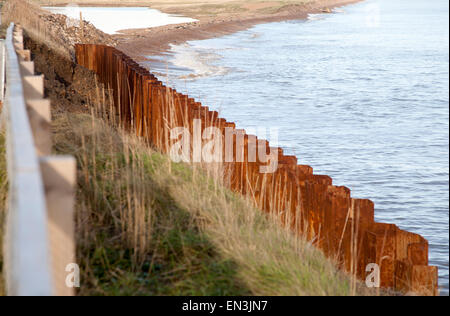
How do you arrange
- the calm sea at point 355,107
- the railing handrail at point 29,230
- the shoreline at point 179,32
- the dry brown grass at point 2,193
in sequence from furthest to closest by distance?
the shoreline at point 179,32
the calm sea at point 355,107
the dry brown grass at point 2,193
the railing handrail at point 29,230

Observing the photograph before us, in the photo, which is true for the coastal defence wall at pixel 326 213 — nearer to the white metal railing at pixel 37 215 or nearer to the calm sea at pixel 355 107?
the calm sea at pixel 355 107

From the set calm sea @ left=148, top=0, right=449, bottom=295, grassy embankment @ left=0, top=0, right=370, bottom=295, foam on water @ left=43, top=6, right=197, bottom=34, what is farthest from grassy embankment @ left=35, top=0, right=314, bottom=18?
grassy embankment @ left=0, top=0, right=370, bottom=295

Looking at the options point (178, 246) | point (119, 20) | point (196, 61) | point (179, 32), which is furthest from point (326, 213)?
point (119, 20)

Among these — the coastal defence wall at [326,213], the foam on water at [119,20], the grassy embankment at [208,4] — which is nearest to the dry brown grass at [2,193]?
the coastal defence wall at [326,213]

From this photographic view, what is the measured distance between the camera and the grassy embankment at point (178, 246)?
11.5 ft

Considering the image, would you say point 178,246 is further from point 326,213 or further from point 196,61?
point 196,61

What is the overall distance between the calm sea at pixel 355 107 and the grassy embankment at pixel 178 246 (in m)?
2.79

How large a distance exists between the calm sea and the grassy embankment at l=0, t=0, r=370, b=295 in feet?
9.16

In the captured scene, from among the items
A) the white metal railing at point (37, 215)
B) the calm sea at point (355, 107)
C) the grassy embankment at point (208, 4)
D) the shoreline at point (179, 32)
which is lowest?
the calm sea at point (355, 107)

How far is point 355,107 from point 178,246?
1655cm

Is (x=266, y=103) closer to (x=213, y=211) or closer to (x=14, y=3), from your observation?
(x=14, y=3)

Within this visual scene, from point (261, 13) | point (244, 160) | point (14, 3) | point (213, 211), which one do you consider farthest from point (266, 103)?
point (261, 13)

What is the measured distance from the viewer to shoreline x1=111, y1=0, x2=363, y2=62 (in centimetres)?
3199

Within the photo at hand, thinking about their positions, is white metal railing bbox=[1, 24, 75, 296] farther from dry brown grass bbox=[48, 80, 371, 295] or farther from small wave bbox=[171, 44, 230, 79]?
small wave bbox=[171, 44, 230, 79]
